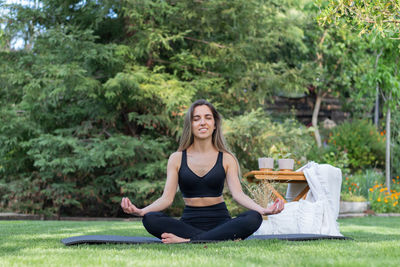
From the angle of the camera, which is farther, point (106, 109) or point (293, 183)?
point (106, 109)

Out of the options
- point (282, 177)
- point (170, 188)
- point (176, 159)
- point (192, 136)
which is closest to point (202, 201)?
point (170, 188)

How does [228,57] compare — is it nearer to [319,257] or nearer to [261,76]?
[261,76]

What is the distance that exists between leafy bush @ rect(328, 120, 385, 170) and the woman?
363 inches

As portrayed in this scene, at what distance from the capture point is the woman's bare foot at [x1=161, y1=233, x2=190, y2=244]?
4.06m

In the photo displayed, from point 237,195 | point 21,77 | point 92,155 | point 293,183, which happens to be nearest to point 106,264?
point 237,195

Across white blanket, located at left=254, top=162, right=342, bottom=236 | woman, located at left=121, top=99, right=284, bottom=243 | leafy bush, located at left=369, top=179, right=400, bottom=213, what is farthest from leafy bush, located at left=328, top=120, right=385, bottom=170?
woman, located at left=121, top=99, right=284, bottom=243

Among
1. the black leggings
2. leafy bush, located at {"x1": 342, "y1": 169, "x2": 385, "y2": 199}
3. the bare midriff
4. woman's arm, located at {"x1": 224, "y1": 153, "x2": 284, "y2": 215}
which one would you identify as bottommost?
leafy bush, located at {"x1": 342, "y1": 169, "x2": 385, "y2": 199}

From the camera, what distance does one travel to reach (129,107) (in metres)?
10.8

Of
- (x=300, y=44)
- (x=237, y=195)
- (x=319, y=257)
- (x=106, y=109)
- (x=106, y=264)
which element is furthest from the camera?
(x=300, y=44)

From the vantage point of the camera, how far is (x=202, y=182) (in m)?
4.34

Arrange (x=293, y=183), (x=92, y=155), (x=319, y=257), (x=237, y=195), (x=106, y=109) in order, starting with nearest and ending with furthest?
(x=319, y=257)
(x=237, y=195)
(x=293, y=183)
(x=92, y=155)
(x=106, y=109)

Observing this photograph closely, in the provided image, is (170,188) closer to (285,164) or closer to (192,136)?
(192,136)

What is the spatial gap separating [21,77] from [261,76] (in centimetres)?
504

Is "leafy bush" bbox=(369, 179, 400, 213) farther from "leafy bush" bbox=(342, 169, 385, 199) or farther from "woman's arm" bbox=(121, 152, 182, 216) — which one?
"woman's arm" bbox=(121, 152, 182, 216)
